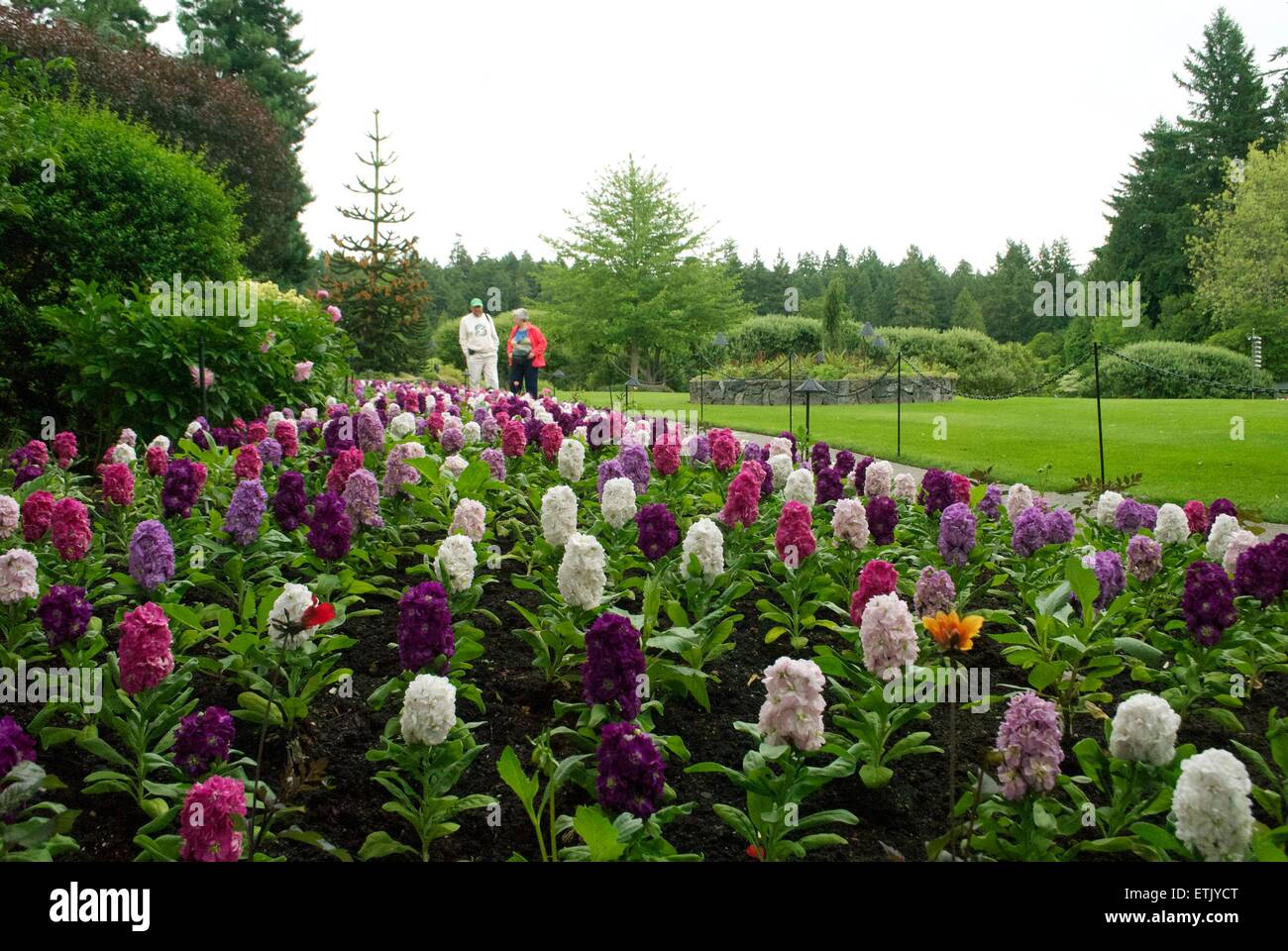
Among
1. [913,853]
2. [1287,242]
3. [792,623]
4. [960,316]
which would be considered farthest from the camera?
[960,316]

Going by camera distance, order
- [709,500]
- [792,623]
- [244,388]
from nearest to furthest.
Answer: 1. [792,623]
2. [709,500]
3. [244,388]

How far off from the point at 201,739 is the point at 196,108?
30.9m

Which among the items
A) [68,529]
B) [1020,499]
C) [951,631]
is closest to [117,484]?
[68,529]

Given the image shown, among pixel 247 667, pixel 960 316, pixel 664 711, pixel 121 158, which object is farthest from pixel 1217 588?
pixel 960 316

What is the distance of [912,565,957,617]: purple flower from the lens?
10.1 feet

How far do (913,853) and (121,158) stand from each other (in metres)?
10.8

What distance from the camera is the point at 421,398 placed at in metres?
9.36

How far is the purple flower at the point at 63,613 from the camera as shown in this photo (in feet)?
9.12

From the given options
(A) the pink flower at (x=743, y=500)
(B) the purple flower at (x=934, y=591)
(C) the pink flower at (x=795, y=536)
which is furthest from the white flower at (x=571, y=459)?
(B) the purple flower at (x=934, y=591)

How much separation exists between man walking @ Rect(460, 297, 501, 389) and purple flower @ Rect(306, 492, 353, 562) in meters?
12.6

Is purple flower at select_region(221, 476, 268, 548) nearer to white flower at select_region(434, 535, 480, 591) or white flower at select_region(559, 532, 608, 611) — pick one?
white flower at select_region(434, 535, 480, 591)

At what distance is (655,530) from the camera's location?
353cm

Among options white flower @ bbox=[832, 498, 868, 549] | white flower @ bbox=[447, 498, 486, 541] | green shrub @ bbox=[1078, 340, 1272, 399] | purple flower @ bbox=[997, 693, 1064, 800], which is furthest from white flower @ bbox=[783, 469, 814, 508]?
green shrub @ bbox=[1078, 340, 1272, 399]
